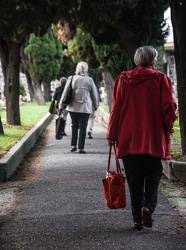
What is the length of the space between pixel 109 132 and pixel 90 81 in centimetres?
687

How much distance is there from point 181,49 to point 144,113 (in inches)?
168

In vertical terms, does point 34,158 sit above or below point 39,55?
below

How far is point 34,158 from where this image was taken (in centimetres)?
1227

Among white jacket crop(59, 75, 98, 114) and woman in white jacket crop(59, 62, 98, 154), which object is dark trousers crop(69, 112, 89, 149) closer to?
woman in white jacket crop(59, 62, 98, 154)

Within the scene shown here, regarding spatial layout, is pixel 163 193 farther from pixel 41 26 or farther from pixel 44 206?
pixel 41 26

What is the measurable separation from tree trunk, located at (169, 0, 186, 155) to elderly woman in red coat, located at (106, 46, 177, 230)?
13.0 ft

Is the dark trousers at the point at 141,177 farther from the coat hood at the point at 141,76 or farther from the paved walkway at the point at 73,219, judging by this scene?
the coat hood at the point at 141,76

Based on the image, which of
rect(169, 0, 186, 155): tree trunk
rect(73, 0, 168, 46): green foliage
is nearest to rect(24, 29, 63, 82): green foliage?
rect(73, 0, 168, 46): green foliage

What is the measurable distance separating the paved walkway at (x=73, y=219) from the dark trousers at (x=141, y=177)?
0.23 meters

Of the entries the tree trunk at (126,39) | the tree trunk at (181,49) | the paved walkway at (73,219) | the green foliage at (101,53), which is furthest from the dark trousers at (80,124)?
the green foliage at (101,53)

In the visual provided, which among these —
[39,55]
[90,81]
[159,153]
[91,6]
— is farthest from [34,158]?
[39,55]

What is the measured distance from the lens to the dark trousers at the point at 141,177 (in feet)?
19.3

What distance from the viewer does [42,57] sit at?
158ft

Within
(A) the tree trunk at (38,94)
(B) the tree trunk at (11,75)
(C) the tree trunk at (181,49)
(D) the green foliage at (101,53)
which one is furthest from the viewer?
(A) the tree trunk at (38,94)
